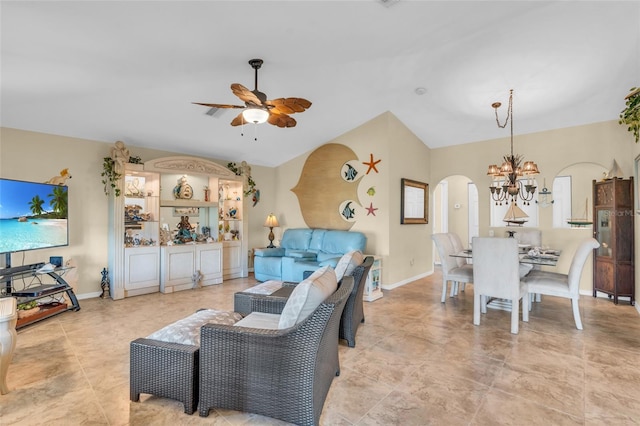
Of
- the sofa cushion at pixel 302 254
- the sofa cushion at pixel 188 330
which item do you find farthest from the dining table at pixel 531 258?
the sofa cushion at pixel 188 330

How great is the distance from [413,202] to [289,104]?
3.64 metres

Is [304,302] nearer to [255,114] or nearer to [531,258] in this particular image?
[255,114]

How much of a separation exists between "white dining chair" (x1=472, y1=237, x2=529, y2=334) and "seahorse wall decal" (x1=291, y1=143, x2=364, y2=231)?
2433 millimetres

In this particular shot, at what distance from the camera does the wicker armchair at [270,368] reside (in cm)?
182

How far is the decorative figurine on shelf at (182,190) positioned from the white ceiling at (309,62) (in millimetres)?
662

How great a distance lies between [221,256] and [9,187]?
3.08 meters

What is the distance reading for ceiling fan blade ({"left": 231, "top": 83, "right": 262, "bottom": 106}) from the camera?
9.12ft

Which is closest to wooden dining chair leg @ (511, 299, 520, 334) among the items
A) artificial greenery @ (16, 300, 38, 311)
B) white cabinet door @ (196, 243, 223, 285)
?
white cabinet door @ (196, 243, 223, 285)

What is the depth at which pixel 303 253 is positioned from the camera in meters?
5.73

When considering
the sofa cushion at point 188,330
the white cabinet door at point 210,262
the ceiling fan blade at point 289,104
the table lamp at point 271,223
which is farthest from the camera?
the table lamp at point 271,223

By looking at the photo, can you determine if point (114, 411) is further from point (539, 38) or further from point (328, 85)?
point (539, 38)

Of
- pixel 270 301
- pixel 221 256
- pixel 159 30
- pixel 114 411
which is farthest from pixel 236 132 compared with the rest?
pixel 114 411

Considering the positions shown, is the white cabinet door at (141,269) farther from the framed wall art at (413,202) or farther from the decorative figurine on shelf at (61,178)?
the framed wall art at (413,202)

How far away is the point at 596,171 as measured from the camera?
561 cm
